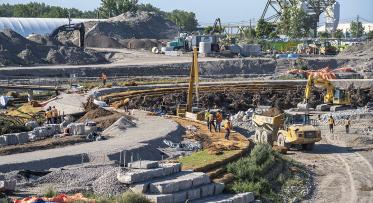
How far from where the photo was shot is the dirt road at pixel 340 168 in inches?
1017

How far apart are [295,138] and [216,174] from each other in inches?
426

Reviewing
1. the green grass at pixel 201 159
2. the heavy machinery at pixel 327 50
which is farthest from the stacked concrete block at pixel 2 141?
the heavy machinery at pixel 327 50

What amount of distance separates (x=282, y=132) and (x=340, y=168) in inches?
188

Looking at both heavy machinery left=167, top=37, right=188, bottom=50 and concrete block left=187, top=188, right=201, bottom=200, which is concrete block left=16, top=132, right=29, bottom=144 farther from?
heavy machinery left=167, top=37, right=188, bottom=50

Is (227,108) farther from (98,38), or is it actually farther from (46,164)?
(98,38)

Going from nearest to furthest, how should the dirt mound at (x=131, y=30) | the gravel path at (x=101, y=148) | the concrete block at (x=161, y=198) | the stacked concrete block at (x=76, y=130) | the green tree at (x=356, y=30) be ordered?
the concrete block at (x=161, y=198)
the gravel path at (x=101, y=148)
the stacked concrete block at (x=76, y=130)
the dirt mound at (x=131, y=30)
the green tree at (x=356, y=30)

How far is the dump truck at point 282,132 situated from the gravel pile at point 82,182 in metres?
13.3

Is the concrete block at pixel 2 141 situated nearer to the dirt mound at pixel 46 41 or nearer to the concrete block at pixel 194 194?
the concrete block at pixel 194 194

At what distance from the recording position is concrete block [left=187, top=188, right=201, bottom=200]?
1981 cm

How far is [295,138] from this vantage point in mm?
33500

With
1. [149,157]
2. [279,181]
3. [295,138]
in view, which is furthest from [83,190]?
[295,138]

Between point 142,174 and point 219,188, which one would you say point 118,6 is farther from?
point 142,174

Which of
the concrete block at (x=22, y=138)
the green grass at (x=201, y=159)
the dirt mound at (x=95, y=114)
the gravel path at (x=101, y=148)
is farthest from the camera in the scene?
the dirt mound at (x=95, y=114)

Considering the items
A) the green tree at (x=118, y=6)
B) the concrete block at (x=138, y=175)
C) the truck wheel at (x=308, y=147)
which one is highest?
the green tree at (x=118, y=6)
